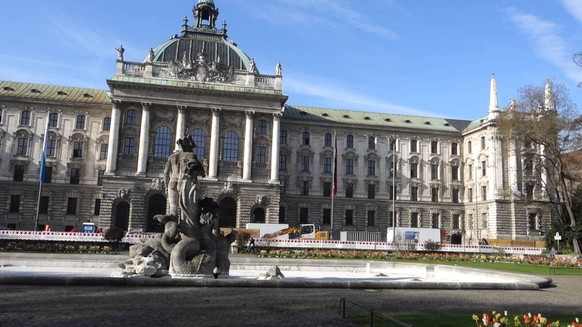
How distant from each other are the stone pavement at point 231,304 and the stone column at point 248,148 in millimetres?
48259

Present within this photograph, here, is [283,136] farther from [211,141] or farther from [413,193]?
[413,193]

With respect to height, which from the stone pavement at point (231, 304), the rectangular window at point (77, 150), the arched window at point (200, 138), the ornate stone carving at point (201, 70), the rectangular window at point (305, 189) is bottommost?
the stone pavement at point (231, 304)

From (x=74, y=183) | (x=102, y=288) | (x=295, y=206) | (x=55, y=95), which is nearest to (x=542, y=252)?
(x=295, y=206)

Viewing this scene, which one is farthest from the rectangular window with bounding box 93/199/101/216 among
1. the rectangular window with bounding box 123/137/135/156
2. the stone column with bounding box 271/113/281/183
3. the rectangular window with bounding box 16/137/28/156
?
the stone column with bounding box 271/113/281/183

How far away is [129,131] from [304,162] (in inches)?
1032

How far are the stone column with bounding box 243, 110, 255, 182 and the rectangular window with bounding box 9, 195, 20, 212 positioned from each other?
30.1m

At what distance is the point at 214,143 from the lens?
65.8 meters

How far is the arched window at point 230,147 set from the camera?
67125mm

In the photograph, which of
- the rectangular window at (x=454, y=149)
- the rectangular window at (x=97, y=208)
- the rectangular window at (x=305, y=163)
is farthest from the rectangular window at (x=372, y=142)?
the rectangular window at (x=97, y=208)

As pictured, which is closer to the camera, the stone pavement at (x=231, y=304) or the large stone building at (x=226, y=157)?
the stone pavement at (x=231, y=304)

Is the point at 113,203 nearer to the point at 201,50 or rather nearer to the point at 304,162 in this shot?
the point at 201,50

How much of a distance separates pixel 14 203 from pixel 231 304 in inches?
2456

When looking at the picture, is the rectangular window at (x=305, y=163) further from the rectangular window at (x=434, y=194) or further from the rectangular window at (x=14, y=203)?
the rectangular window at (x=14, y=203)

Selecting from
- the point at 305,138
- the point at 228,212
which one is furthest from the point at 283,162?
the point at 228,212
